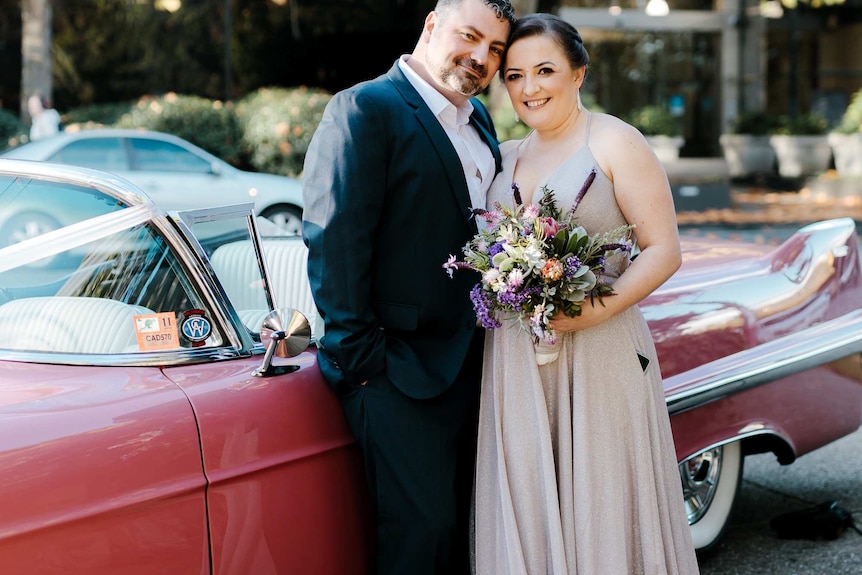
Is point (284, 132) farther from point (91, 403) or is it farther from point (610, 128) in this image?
point (91, 403)

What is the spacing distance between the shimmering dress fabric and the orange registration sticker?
35.8 inches

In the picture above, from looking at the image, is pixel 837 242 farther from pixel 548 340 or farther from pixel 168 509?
pixel 168 509

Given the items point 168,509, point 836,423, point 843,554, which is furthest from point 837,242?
point 168,509

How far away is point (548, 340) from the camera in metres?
2.60

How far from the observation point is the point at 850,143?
1748cm

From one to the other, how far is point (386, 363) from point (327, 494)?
39cm

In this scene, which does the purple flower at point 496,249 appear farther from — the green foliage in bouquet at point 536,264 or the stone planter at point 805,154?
the stone planter at point 805,154

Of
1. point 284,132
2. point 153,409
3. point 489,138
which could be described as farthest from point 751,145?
point 153,409

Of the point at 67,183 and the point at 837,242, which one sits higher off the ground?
the point at 67,183

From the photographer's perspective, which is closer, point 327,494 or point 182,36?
point 327,494

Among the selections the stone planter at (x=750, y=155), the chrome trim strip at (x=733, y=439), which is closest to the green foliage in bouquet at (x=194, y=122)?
the stone planter at (x=750, y=155)

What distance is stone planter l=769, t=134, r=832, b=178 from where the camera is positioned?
18.6 meters

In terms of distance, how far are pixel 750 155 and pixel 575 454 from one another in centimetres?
1838

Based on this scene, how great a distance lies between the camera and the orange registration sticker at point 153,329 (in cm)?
250
